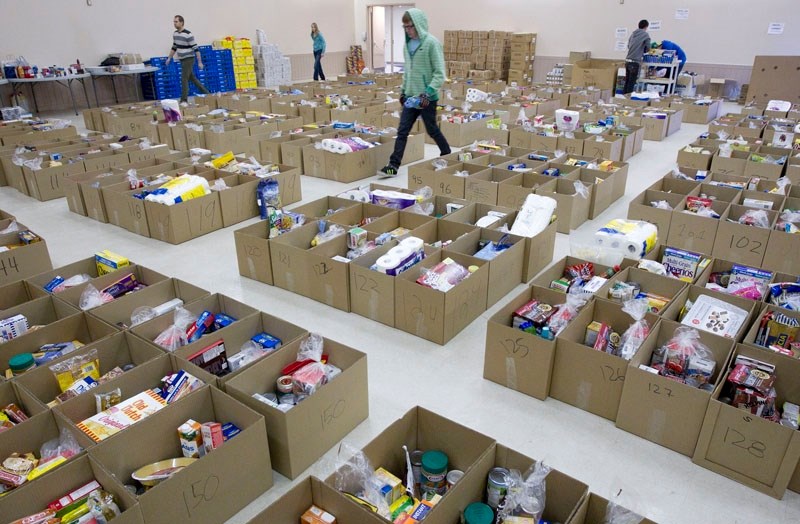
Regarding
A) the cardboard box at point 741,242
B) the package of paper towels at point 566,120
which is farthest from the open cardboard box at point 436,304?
the package of paper towels at point 566,120

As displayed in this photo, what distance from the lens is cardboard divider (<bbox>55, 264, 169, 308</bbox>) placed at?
2.53 m

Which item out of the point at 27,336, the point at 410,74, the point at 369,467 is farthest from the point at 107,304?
the point at 410,74

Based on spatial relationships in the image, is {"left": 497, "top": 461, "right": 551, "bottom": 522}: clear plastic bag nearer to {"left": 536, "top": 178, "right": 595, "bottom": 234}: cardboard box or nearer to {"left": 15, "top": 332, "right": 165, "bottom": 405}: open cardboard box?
{"left": 15, "top": 332, "right": 165, "bottom": 405}: open cardboard box

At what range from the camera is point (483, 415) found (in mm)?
2215

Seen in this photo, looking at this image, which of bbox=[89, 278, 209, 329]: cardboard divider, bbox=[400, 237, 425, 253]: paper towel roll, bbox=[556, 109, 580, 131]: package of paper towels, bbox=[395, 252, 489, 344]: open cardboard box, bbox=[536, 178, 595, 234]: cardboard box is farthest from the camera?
bbox=[556, 109, 580, 131]: package of paper towels

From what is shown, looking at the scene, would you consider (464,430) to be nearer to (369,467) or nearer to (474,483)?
(474,483)

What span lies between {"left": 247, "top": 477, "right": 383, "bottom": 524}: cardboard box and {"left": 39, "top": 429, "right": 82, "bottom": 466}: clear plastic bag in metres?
0.69

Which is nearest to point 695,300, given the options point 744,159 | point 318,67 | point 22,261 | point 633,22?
point 744,159

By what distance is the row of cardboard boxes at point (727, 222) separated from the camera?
3260 mm

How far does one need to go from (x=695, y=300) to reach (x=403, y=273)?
1351 millimetres

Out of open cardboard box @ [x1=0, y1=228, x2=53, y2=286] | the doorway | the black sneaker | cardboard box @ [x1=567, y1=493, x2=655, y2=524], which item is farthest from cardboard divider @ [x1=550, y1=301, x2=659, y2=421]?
the doorway

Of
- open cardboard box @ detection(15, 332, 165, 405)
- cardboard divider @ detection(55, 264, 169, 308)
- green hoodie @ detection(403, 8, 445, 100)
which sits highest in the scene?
green hoodie @ detection(403, 8, 445, 100)

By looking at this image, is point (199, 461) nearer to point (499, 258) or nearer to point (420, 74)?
point (499, 258)

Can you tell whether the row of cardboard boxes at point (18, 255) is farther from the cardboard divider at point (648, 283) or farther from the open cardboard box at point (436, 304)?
the cardboard divider at point (648, 283)
